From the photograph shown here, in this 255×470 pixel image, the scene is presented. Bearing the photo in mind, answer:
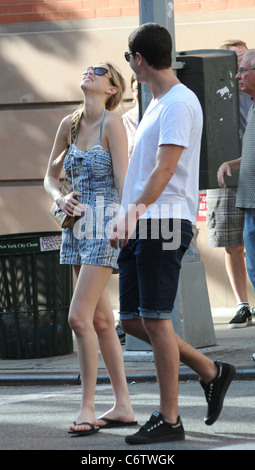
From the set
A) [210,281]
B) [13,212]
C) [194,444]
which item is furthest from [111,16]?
[194,444]

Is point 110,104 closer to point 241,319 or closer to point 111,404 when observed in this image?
point 111,404

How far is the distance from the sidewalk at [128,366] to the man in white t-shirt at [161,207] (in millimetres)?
2103

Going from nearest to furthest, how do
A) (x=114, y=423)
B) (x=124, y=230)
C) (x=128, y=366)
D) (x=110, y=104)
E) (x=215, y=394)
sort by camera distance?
1. (x=124, y=230)
2. (x=215, y=394)
3. (x=114, y=423)
4. (x=110, y=104)
5. (x=128, y=366)

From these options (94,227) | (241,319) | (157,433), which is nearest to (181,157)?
(94,227)

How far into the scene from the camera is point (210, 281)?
10555mm

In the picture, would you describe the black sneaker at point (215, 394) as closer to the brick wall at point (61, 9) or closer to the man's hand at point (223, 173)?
the man's hand at point (223, 173)

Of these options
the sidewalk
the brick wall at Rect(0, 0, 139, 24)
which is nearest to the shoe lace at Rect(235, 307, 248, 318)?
the sidewalk

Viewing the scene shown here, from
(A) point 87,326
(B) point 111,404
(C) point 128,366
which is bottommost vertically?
(C) point 128,366

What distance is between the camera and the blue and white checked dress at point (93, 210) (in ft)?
17.2

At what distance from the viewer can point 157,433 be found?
4664 millimetres

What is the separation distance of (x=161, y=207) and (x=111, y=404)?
1810 mm

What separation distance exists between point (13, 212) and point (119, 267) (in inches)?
247

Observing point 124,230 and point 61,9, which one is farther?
point 61,9

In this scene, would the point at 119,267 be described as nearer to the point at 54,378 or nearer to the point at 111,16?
the point at 54,378
